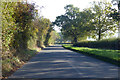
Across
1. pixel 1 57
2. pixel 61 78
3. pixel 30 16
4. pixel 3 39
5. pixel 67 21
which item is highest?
pixel 67 21

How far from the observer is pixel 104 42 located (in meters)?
45.2

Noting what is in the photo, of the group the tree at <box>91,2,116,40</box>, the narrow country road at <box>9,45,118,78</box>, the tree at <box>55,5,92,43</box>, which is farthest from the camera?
the tree at <box>55,5,92,43</box>

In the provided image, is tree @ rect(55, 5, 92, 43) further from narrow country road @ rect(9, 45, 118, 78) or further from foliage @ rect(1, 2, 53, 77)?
narrow country road @ rect(9, 45, 118, 78)

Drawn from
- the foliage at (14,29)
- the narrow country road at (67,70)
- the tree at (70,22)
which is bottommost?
the narrow country road at (67,70)

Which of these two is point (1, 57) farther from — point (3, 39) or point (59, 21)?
point (59, 21)

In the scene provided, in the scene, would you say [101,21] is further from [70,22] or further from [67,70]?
[67,70]

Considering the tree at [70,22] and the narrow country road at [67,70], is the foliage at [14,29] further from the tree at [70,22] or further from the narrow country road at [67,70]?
the tree at [70,22]

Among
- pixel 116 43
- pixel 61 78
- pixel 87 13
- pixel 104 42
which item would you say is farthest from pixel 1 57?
pixel 87 13

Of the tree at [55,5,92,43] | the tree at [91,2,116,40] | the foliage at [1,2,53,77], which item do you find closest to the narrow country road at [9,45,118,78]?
the foliage at [1,2,53,77]

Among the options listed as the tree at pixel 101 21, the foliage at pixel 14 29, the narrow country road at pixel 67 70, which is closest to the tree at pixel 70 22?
the tree at pixel 101 21

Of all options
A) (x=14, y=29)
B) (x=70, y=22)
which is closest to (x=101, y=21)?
(x=70, y=22)

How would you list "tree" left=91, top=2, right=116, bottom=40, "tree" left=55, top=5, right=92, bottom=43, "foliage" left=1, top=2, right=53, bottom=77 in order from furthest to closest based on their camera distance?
"tree" left=55, top=5, right=92, bottom=43
"tree" left=91, top=2, right=116, bottom=40
"foliage" left=1, top=2, right=53, bottom=77

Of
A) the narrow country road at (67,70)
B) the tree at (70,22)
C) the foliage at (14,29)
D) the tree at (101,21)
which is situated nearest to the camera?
the narrow country road at (67,70)

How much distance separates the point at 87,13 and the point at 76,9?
18.3 metres
